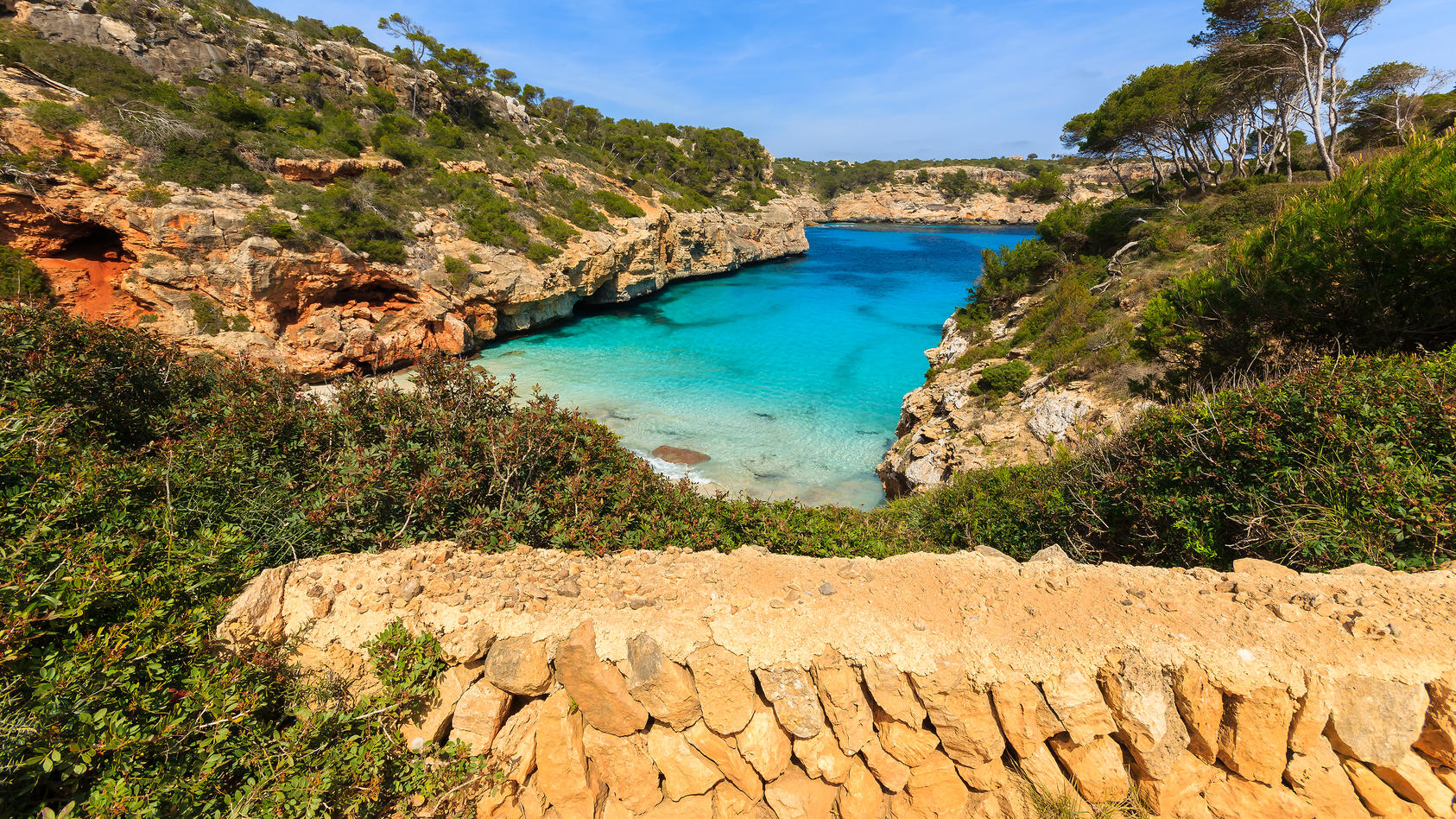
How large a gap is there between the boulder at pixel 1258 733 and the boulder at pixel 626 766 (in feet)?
11.0

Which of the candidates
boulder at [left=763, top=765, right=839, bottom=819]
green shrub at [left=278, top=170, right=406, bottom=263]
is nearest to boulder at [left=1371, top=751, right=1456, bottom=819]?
boulder at [left=763, top=765, right=839, bottom=819]

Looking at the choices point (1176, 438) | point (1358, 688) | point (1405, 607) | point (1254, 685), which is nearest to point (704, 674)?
point (1254, 685)

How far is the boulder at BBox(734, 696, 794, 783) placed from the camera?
10.7 ft

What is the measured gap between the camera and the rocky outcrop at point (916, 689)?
9.40 feet

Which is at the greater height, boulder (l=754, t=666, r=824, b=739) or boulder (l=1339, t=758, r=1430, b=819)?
boulder (l=754, t=666, r=824, b=739)

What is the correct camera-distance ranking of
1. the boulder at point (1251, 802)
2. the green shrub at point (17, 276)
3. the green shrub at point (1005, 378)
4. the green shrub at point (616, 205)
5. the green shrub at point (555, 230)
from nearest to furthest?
the boulder at point (1251, 802) < the green shrub at point (1005, 378) < the green shrub at point (17, 276) < the green shrub at point (555, 230) < the green shrub at point (616, 205)

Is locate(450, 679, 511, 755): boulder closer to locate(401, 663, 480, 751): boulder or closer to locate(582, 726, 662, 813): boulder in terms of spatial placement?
locate(401, 663, 480, 751): boulder

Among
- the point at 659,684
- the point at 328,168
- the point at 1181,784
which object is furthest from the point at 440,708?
the point at 328,168

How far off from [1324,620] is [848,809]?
300 cm

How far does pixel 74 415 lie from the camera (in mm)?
3916

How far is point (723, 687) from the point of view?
126 inches

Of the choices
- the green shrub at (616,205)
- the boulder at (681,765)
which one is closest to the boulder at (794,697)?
the boulder at (681,765)

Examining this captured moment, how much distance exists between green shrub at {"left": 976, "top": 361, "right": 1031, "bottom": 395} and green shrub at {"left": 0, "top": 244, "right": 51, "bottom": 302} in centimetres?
2334

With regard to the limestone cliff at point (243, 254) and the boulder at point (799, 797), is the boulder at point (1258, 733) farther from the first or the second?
the limestone cliff at point (243, 254)
